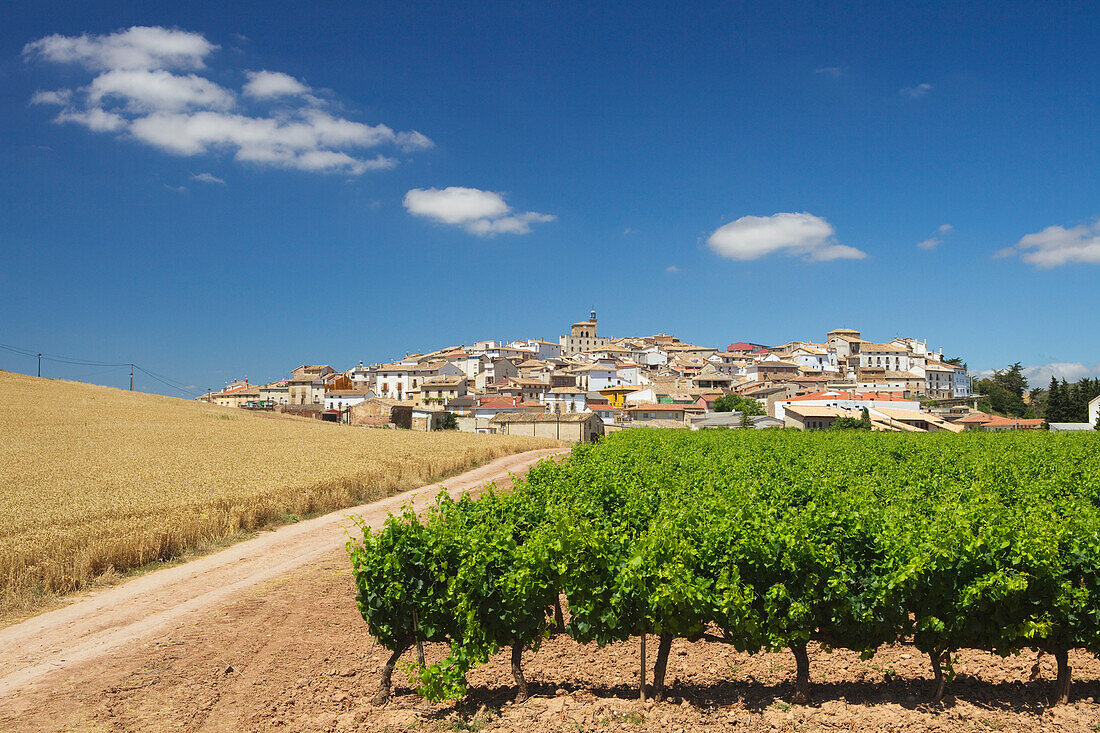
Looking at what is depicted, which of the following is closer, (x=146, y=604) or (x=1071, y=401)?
(x=146, y=604)

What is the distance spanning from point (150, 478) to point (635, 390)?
9253cm

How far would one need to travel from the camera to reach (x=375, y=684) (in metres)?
9.15

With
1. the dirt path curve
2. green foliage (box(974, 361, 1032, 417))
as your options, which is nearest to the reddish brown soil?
the dirt path curve

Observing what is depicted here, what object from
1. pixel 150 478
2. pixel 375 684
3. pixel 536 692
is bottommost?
pixel 375 684

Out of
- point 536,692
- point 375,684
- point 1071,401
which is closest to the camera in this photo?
point 536,692

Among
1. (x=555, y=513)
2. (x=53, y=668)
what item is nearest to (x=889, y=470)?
(x=555, y=513)

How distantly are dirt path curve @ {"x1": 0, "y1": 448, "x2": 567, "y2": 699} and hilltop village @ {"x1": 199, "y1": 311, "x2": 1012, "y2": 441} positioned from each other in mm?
49859

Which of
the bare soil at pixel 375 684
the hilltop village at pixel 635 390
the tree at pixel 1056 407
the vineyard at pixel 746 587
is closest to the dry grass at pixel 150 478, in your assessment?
the bare soil at pixel 375 684

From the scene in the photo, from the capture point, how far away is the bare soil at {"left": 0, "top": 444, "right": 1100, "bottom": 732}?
763cm

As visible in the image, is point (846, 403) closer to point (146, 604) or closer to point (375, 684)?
point (146, 604)

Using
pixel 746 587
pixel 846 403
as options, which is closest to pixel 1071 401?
pixel 846 403

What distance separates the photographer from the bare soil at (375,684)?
7633mm

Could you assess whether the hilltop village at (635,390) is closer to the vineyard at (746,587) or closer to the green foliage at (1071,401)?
the green foliage at (1071,401)

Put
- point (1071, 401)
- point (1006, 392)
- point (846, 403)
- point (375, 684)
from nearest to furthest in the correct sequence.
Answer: point (375, 684)
point (846, 403)
point (1071, 401)
point (1006, 392)
